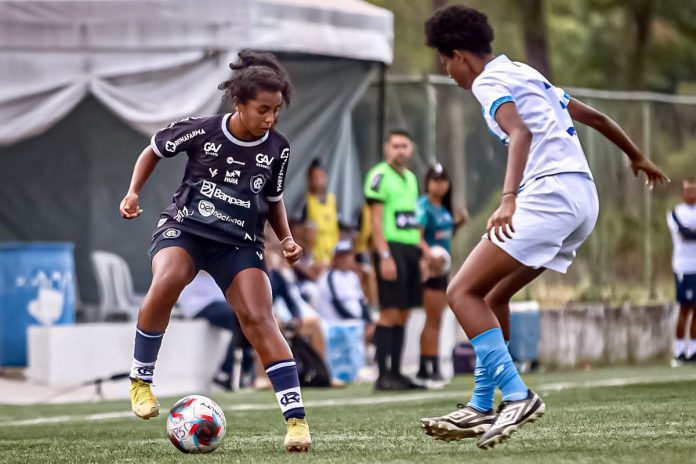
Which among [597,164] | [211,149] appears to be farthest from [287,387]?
[597,164]

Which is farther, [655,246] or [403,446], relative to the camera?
[655,246]

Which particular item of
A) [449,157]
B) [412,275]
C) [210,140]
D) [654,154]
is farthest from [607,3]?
[210,140]

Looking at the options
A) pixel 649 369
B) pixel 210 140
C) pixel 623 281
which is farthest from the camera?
pixel 623 281

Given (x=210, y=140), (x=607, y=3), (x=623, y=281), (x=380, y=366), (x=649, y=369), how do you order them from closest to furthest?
(x=210, y=140) < (x=380, y=366) < (x=649, y=369) < (x=623, y=281) < (x=607, y=3)

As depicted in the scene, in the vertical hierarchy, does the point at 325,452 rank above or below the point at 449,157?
below

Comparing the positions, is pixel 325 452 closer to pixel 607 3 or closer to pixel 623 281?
pixel 623 281

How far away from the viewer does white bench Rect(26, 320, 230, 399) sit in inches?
495

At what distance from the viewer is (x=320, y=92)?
1570 centimetres

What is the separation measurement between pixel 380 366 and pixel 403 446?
5376 mm

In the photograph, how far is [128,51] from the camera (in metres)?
13.9

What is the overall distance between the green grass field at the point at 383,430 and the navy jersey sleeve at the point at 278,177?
47.8 inches

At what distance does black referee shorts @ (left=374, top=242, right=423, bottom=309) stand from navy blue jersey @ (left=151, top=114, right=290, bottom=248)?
501 cm

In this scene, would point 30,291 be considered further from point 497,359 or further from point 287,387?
point 497,359

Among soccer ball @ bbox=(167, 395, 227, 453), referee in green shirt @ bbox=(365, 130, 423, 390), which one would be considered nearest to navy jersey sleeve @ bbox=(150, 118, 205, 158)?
soccer ball @ bbox=(167, 395, 227, 453)
